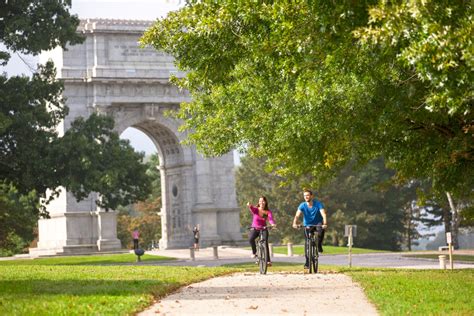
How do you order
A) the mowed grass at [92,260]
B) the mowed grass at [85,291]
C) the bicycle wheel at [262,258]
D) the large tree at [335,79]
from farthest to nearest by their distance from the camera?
the mowed grass at [92,260] → the bicycle wheel at [262,258] → the mowed grass at [85,291] → the large tree at [335,79]

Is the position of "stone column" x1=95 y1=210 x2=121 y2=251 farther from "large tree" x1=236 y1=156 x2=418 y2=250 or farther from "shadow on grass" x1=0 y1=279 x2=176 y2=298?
"shadow on grass" x1=0 y1=279 x2=176 y2=298

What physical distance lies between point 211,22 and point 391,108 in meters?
3.65

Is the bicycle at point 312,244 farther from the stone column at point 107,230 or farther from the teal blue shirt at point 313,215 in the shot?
the stone column at point 107,230

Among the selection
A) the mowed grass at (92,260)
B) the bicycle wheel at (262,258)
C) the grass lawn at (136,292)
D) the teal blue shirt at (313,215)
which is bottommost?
the mowed grass at (92,260)

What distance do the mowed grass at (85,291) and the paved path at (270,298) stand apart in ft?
1.16

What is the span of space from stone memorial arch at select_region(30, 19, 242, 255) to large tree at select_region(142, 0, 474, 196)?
32.3 meters

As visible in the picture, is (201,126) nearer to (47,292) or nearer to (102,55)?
(47,292)

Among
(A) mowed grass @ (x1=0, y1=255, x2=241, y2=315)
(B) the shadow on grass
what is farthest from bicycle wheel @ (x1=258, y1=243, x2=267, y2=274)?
(B) the shadow on grass

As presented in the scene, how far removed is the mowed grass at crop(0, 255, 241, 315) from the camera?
→ 48.0 feet

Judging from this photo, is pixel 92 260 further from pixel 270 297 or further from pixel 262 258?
pixel 270 297

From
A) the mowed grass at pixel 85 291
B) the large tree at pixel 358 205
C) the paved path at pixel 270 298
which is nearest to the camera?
the paved path at pixel 270 298

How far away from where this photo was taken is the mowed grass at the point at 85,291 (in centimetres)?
1463

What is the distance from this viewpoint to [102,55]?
63094 mm

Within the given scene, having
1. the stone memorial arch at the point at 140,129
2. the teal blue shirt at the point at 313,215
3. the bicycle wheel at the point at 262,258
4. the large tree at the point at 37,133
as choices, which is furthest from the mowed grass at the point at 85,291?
the stone memorial arch at the point at 140,129
